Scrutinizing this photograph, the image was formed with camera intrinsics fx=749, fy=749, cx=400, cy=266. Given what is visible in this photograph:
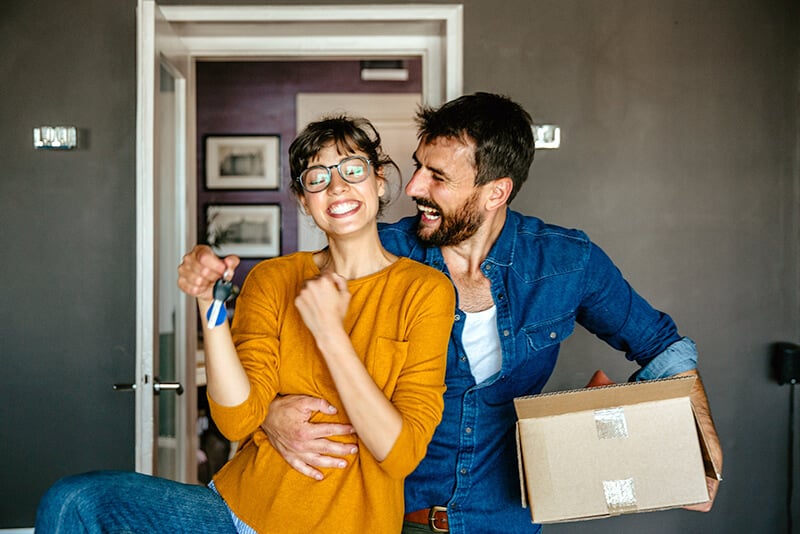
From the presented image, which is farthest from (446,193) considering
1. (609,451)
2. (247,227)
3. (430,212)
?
(247,227)

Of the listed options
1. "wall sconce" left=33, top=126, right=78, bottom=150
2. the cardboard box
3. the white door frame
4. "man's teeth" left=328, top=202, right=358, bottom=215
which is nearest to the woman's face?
"man's teeth" left=328, top=202, right=358, bottom=215

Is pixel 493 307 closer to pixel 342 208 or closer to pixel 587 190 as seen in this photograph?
pixel 342 208

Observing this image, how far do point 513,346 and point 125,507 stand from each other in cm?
90

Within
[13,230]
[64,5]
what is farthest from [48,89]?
[13,230]

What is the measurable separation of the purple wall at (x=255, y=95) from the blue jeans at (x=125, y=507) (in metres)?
3.82

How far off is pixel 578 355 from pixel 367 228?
63.9 inches

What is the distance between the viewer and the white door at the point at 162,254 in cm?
222

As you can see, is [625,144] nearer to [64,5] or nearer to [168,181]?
[168,181]

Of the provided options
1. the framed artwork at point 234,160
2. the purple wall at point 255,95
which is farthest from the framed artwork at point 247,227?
the framed artwork at point 234,160

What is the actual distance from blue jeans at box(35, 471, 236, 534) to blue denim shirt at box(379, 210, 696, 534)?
0.51 m

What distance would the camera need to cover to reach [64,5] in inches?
110

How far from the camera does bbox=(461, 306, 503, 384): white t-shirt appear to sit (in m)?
1.71

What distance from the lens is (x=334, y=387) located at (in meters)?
1.38

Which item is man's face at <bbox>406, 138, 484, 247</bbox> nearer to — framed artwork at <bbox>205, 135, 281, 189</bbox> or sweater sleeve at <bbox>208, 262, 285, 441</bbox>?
sweater sleeve at <bbox>208, 262, 285, 441</bbox>
